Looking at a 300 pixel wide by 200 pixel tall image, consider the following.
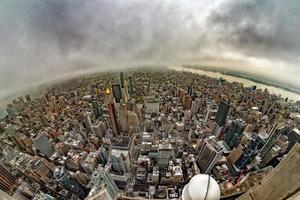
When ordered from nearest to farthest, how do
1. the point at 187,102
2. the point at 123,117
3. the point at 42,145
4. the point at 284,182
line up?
the point at 284,182, the point at 42,145, the point at 123,117, the point at 187,102

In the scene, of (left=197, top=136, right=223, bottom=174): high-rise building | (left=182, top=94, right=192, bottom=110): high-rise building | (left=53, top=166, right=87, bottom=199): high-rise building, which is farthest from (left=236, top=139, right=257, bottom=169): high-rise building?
(left=53, top=166, right=87, bottom=199): high-rise building

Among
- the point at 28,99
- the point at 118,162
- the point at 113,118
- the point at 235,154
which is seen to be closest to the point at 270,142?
the point at 235,154

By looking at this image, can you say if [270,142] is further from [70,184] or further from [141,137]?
[70,184]

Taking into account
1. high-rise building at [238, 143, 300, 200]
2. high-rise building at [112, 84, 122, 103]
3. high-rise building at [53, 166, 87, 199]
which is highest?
high-rise building at [238, 143, 300, 200]

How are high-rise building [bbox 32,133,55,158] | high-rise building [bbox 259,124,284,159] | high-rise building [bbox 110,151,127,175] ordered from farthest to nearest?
1. high-rise building [bbox 32,133,55,158]
2. high-rise building [bbox 259,124,284,159]
3. high-rise building [bbox 110,151,127,175]

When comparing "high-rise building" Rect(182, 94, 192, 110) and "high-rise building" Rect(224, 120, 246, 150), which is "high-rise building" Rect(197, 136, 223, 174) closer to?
"high-rise building" Rect(224, 120, 246, 150)

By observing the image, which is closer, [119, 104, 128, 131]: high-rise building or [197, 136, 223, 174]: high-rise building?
[197, 136, 223, 174]: high-rise building
